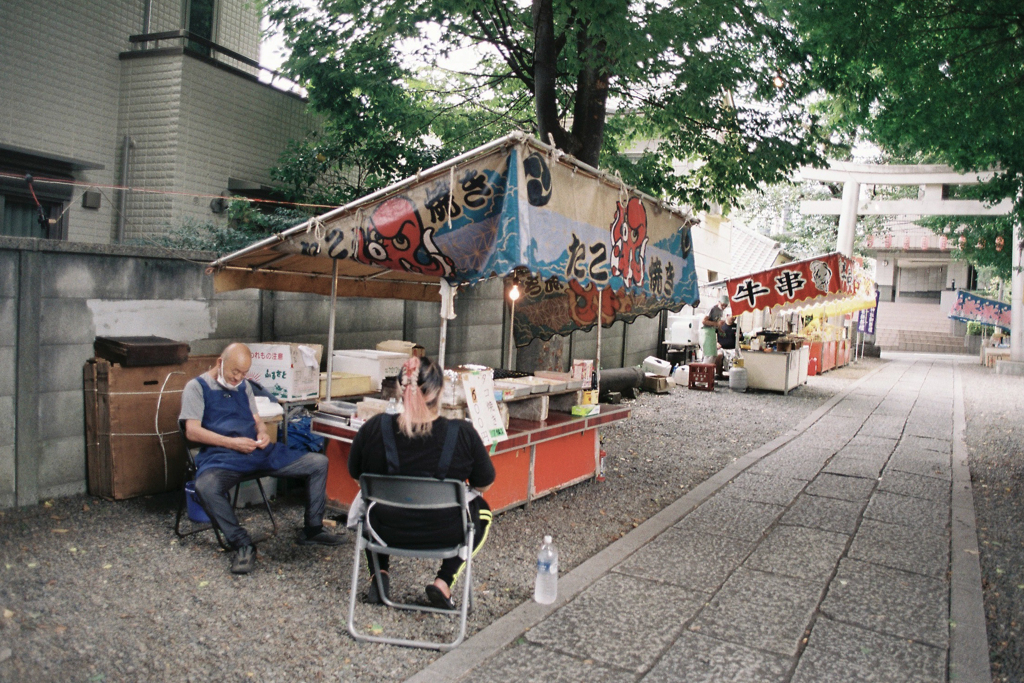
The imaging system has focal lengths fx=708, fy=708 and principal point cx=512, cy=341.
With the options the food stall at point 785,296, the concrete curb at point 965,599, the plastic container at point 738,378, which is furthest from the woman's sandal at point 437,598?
the plastic container at point 738,378

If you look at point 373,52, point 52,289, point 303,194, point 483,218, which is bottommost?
point 52,289

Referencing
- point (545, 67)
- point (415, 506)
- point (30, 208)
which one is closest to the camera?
point (415, 506)

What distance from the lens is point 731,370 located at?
15.9 m

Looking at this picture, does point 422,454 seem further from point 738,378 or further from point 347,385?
point 738,378

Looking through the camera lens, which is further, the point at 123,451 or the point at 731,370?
the point at 731,370

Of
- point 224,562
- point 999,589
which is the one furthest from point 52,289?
point 999,589

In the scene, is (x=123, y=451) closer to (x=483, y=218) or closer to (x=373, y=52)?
(x=483, y=218)

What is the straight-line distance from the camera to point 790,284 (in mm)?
14594

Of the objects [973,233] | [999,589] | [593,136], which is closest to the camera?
[999,589]

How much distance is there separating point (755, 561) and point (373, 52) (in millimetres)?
7850

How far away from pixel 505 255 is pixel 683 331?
14.2 m

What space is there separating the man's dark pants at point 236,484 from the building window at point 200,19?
909 centimetres

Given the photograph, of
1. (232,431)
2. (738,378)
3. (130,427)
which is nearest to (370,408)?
(232,431)

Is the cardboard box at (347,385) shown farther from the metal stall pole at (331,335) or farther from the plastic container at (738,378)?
the plastic container at (738,378)
